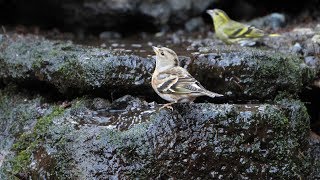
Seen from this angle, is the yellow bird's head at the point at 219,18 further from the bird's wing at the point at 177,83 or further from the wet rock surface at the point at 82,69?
the bird's wing at the point at 177,83

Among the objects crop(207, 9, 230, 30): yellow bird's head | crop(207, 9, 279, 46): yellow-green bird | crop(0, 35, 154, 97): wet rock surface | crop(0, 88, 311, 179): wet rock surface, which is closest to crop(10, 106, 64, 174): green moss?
crop(0, 88, 311, 179): wet rock surface

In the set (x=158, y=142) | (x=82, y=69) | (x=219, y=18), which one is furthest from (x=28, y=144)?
(x=219, y=18)

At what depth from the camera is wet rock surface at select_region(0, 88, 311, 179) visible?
604 cm

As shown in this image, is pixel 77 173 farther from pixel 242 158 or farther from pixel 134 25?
pixel 134 25

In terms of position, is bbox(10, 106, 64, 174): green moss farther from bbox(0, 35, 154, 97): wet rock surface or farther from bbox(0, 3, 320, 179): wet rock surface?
bbox(0, 35, 154, 97): wet rock surface

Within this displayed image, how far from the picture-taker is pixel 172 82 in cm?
612

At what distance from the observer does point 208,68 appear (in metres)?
7.12

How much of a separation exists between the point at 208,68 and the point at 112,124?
60.3 inches

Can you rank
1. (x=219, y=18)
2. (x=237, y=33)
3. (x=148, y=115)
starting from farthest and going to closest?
(x=219, y=18) → (x=237, y=33) → (x=148, y=115)

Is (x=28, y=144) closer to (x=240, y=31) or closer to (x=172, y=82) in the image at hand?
(x=172, y=82)

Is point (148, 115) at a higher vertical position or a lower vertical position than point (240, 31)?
lower

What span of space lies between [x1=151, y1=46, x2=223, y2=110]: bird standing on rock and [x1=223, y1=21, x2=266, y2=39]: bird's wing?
Result: 9.09 feet

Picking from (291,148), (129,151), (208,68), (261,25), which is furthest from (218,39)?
(129,151)

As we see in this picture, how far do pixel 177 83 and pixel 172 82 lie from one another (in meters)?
0.08
